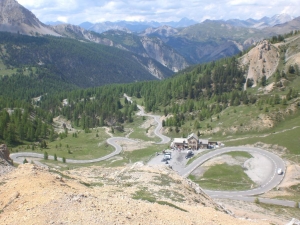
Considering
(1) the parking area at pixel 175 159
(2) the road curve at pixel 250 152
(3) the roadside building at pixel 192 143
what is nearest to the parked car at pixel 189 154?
(1) the parking area at pixel 175 159

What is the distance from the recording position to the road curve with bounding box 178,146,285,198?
77812 mm

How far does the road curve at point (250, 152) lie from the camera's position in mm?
77812

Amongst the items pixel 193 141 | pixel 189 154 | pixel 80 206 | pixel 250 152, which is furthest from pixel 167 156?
pixel 80 206

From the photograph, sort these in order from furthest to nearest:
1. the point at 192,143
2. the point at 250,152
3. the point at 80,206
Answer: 1. the point at 192,143
2. the point at 250,152
3. the point at 80,206

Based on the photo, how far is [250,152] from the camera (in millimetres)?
105938

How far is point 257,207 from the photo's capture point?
64125mm

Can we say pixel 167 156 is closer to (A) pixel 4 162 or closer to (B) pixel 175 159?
(B) pixel 175 159

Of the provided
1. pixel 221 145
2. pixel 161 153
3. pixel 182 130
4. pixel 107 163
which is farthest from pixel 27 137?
pixel 221 145

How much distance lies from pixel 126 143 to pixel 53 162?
44971 millimetres

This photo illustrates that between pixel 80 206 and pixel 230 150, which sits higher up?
pixel 80 206

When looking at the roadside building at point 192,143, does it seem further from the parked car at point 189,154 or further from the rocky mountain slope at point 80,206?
the rocky mountain slope at point 80,206

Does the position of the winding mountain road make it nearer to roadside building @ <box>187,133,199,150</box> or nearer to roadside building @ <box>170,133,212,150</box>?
roadside building @ <box>170,133,212,150</box>

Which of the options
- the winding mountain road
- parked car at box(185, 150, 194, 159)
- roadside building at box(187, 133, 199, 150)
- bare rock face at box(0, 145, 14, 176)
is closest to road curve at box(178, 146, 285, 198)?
the winding mountain road

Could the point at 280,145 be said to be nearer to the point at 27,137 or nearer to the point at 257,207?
the point at 257,207
